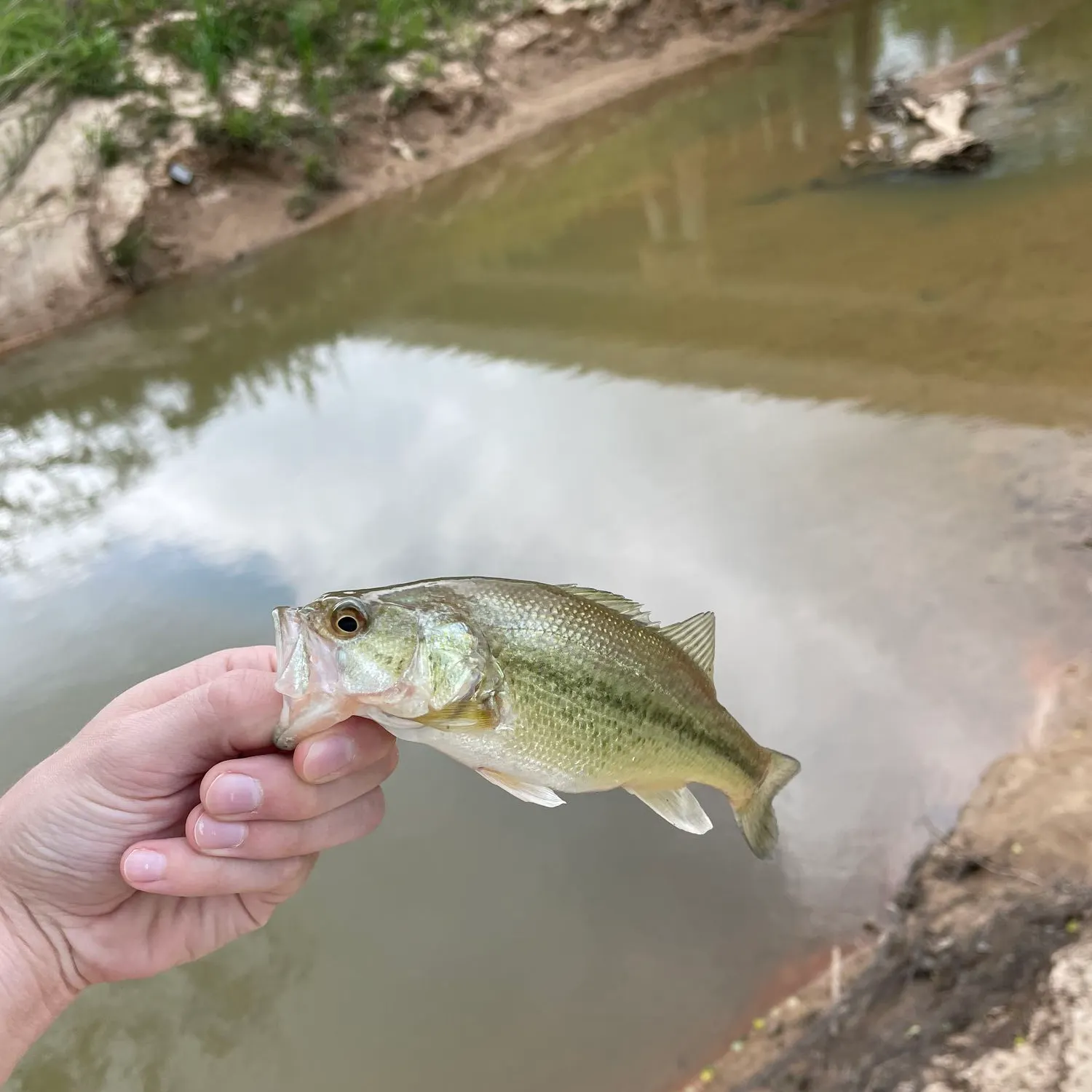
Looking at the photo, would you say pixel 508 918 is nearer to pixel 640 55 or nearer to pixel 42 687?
pixel 42 687

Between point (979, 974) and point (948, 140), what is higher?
point (948, 140)

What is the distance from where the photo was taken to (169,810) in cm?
191

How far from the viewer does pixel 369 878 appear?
3619 mm

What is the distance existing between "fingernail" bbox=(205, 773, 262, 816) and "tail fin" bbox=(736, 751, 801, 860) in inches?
47.7

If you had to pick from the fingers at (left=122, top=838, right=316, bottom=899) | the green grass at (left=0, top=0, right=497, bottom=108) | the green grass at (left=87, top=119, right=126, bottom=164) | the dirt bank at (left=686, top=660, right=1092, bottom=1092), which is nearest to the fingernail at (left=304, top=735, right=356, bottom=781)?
the fingers at (left=122, top=838, right=316, bottom=899)

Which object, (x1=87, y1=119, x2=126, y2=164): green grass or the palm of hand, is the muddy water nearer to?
the palm of hand

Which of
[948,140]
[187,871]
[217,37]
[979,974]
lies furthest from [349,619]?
[217,37]

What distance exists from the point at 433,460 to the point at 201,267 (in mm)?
7513

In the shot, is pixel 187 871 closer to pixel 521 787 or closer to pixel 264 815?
pixel 264 815

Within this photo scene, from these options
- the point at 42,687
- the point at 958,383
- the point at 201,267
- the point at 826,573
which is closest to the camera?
the point at 826,573

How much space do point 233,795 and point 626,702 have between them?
84cm

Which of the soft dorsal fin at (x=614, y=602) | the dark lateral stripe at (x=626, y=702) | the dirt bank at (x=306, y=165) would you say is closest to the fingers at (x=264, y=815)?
the dark lateral stripe at (x=626, y=702)

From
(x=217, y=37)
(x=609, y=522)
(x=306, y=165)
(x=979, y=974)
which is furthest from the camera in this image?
(x=217, y=37)

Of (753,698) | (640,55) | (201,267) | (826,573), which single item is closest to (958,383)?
(826,573)
